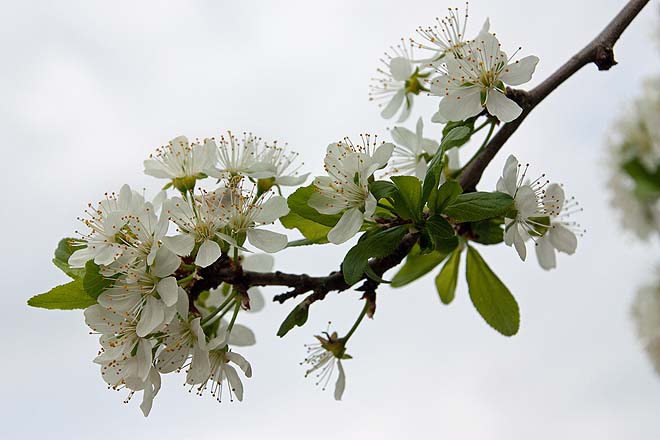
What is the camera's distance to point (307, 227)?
1142 mm

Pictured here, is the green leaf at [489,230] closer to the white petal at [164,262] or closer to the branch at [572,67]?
the branch at [572,67]

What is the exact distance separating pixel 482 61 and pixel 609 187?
3.31m

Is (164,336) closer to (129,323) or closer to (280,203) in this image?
(129,323)

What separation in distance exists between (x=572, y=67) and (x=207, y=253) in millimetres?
720

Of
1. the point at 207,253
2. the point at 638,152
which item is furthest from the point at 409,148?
the point at 638,152

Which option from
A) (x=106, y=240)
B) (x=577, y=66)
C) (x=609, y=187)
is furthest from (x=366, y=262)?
(x=609, y=187)

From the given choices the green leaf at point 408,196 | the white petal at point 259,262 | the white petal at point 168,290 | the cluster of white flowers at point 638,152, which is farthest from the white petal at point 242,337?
the cluster of white flowers at point 638,152

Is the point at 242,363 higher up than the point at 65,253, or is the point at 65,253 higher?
the point at 65,253

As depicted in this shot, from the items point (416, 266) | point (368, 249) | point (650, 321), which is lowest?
point (368, 249)

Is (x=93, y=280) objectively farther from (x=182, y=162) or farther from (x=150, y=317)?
(x=182, y=162)

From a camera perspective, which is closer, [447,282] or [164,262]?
[164,262]

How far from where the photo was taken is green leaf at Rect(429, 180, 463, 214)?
100 cm

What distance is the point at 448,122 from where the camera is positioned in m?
1.15

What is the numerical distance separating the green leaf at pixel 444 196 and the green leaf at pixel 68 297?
0.54 m
